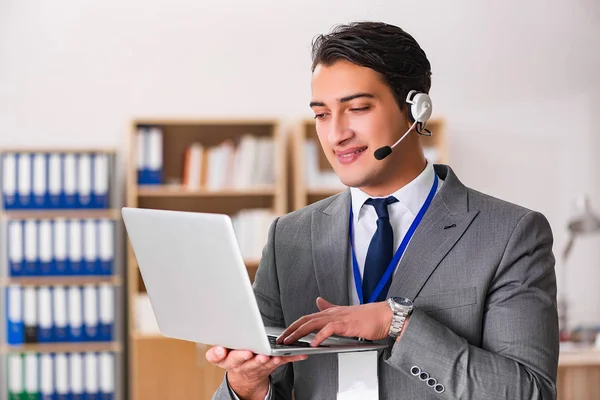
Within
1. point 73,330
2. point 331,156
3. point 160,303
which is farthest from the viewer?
point 73,330

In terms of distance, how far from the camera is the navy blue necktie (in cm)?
147

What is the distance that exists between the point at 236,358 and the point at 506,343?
1.42ft

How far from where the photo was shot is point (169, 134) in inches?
196

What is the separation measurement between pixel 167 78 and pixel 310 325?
405cm

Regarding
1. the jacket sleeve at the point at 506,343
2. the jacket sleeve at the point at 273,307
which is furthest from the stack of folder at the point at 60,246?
the jacket sleeve at the point at 506,343

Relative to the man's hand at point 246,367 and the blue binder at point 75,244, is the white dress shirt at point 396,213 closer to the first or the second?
the man's hand at point 246,367

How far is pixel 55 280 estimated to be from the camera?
468cm

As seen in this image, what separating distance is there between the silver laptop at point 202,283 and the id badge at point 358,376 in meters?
0.13

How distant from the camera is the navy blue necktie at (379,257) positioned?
1.47m

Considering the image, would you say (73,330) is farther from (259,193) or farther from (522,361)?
(522,361)

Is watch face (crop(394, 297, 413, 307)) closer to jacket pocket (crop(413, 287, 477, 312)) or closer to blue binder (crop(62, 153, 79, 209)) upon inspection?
jacket pocket (crop(413, 287, 477, 312))

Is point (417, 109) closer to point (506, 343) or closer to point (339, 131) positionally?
point (339, 131)

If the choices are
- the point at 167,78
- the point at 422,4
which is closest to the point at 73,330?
the point at 167,78

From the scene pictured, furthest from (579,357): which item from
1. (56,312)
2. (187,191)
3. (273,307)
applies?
(56,312)
